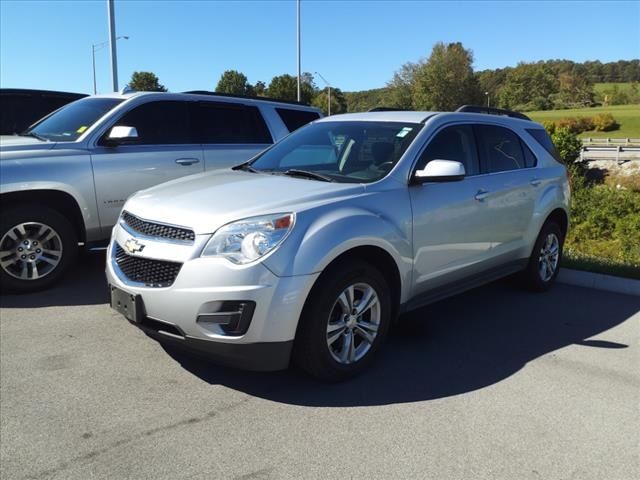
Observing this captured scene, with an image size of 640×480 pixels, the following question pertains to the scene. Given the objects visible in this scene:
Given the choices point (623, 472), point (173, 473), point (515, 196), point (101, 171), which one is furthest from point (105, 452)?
point (515, 196)

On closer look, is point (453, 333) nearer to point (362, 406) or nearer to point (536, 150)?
point (362, 406)

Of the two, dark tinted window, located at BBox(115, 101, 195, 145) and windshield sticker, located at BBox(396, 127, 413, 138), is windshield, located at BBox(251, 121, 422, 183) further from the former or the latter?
dark tinted window, located at BBox(115, 101, 195, 145)

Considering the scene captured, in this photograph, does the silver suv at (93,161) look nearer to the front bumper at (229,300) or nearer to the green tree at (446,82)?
the front bumper at (229,300)

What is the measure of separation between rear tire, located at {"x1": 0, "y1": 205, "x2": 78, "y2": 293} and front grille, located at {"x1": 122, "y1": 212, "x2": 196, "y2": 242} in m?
1.85

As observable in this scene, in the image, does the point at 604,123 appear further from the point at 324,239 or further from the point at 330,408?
the point at 330,408

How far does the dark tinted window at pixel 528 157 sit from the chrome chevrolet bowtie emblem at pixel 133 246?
370 cm

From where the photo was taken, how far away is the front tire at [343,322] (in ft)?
10.9

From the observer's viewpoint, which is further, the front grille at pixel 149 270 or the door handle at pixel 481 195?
the door handle at pixel 481 195

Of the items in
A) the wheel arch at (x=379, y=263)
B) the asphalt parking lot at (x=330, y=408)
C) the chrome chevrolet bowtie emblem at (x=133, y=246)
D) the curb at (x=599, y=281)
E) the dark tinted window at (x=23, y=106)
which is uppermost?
the dark tinted window at (x=23, y=106)

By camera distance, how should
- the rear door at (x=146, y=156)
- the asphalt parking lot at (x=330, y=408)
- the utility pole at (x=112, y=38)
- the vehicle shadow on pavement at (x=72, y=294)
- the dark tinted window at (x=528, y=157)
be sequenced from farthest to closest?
the utility pole at (x=112, y=38), the rear door at (x=146, y=156), the dark tinted window at (x=528, y=157), the vehicle shadow on pavement at (x=72, y=294), the asphalt parking lot at (x=330, y=408)

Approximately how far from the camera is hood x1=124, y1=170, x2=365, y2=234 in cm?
331

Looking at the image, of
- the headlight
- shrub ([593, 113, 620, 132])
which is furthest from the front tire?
shrub ([593, 113, 620, 132])

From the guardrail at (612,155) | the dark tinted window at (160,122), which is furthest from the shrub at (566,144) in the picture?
the dark tinted window at (160,122)

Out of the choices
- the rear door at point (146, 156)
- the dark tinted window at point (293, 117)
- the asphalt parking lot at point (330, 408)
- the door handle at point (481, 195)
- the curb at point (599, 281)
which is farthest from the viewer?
the dark tinted window at point (293, 117)
